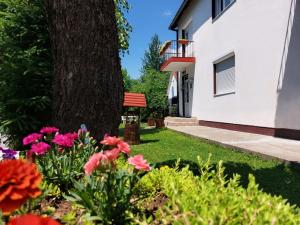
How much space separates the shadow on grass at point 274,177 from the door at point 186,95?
1514 centimetres

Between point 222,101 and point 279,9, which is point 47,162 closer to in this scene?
point 279,9

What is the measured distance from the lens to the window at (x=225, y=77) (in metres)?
15.1

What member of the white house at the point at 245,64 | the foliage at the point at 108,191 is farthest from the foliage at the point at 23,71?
the foliage at the point at 108,191

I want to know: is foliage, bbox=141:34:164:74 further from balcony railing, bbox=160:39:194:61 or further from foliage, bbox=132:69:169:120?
balcony railing, bbox=160:39:194:61

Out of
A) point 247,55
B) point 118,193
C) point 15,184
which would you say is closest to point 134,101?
point 247,55

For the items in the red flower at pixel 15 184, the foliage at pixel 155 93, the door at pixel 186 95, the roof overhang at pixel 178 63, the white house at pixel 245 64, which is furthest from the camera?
the foliage at pixel 155 93

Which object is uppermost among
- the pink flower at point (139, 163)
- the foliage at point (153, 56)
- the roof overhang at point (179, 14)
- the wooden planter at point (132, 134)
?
the foliage at point (153, 56)

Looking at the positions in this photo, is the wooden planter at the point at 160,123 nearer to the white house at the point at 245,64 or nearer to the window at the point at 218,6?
the white house at the point at 245,64

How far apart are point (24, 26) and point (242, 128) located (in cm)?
790

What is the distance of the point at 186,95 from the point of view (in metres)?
23.2

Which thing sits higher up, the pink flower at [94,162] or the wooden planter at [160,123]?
the pink flower at [94,162]

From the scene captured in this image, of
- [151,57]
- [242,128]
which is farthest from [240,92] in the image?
[151,57]

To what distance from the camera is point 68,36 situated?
4.49m

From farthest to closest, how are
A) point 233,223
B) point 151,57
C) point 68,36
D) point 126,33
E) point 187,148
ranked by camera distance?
1. point 151,57
2. point 126,33
3. point 187,148
4. point 68,36
5. point 233,223
